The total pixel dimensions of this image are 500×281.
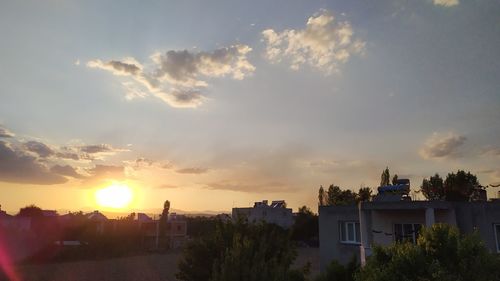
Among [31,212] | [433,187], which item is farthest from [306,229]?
[31,212]

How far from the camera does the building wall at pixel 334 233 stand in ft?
92.0

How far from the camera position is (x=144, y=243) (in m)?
74.2

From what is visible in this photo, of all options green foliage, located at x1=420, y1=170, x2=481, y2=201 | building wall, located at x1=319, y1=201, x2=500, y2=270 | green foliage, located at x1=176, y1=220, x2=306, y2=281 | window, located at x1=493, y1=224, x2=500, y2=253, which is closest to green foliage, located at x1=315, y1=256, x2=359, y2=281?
Result: building wall, located at x1=319, y1=201, x2=500, y2=270

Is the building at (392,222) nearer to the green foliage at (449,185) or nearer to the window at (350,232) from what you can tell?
the window at (350,232)

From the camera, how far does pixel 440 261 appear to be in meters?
10.6

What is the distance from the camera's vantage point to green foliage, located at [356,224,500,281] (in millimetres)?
9898

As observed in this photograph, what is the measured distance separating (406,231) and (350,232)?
20.3 ft

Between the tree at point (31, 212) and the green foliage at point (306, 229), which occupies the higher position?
the tree at point (31, 212)

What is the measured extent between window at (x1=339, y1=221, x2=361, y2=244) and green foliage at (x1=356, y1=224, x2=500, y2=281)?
671 inches

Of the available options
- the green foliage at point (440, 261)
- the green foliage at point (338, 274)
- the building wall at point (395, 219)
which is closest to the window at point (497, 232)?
the building wall at point (395, 219)

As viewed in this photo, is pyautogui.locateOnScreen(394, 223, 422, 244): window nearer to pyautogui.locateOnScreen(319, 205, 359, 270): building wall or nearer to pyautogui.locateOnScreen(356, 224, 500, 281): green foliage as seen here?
pyautogui.locateOnScreen(319, 205, 359, 270): building wall

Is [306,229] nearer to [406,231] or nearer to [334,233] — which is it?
[334,233]

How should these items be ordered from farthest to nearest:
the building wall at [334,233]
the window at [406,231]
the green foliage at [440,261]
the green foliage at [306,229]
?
1. the green foliage at [306,229]
2. the building wall at [334,233]
3. the window at [406,231]
4. the green foliage at [440,261]

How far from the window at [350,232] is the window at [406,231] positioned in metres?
5.08
